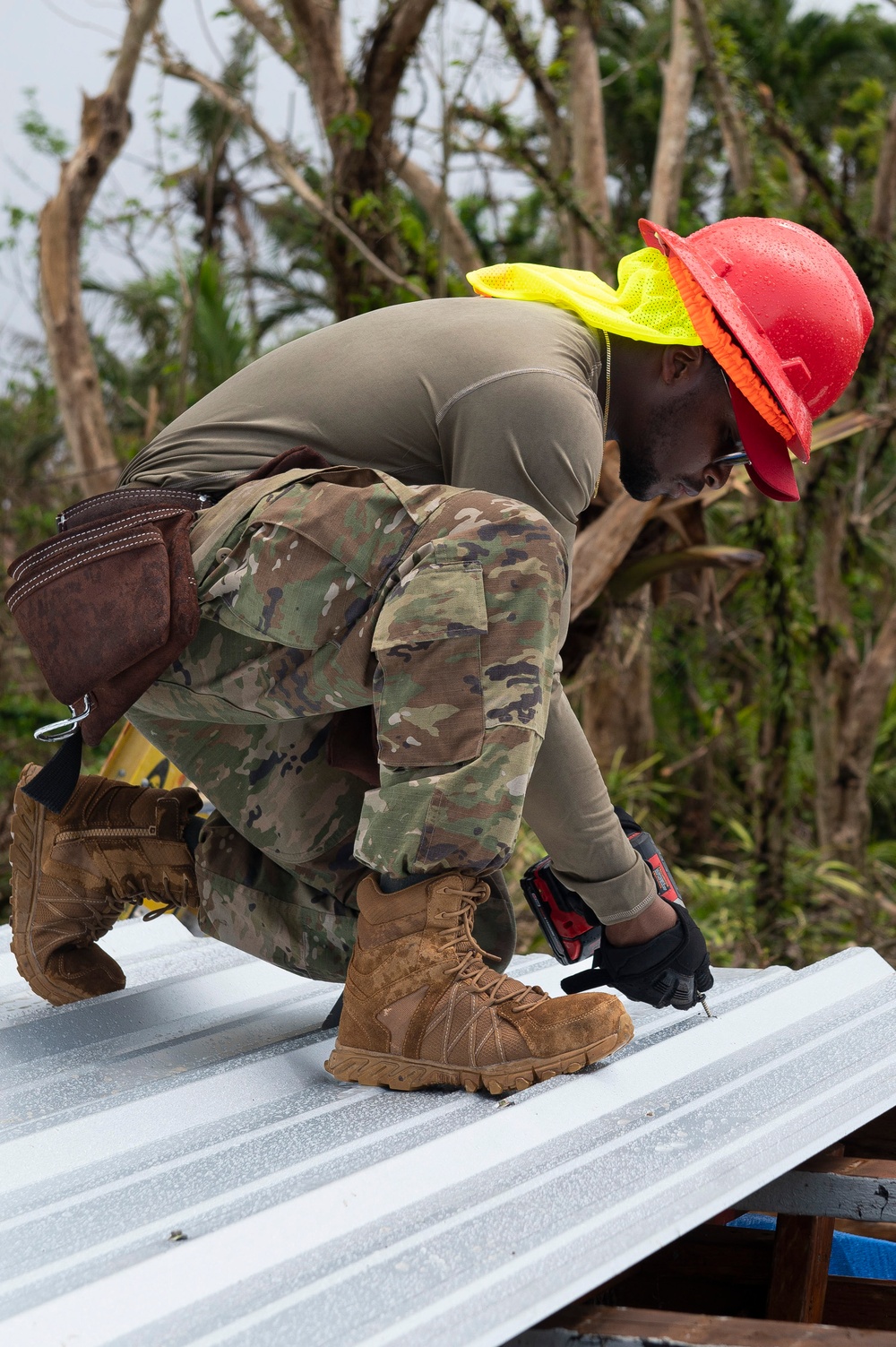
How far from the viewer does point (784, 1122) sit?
146 centimetres

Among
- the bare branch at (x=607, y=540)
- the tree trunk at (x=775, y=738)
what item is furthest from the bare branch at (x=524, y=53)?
the bare branch at (x=607, y=540)

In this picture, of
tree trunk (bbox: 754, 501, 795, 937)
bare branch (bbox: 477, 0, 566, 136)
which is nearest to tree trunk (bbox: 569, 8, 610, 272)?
bare branch (bbox: 477, 0, 566, 136)

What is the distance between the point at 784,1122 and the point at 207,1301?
0.73 metres

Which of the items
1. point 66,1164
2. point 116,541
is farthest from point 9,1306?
point 116,541

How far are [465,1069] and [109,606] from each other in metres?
0.81

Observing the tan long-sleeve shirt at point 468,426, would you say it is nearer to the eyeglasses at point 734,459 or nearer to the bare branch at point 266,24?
the eyeglasses at point 734,459

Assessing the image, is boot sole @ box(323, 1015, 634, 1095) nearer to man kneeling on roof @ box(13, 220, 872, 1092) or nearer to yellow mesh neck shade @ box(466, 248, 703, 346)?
man kneeling on roof @ box(13, 220, 872, 1092)

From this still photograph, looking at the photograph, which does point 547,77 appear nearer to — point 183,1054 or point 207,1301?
point 183,1054

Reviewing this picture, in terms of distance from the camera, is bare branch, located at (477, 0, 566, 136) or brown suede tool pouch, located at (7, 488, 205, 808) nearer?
brown suede tool pouch, located at (7, 488, 205, 808)

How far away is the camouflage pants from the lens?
1.59 metres

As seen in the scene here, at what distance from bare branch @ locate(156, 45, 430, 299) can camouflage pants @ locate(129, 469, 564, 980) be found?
3.42 metres

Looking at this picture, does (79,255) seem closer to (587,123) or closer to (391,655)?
(587,123)

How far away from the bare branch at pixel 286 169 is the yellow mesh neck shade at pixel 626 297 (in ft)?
9.63

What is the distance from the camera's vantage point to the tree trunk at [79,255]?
6246 millimetres
